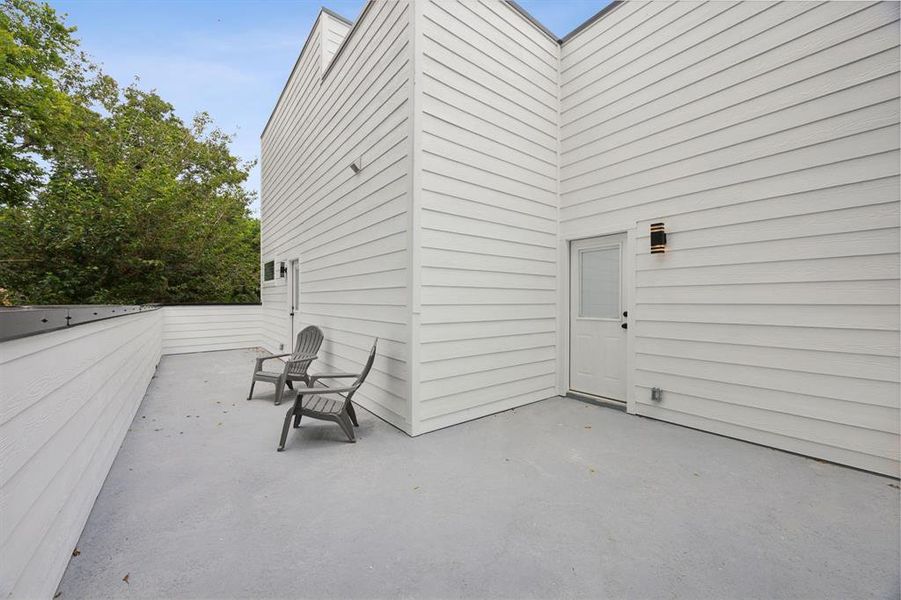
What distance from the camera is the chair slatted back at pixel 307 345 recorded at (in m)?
4.89

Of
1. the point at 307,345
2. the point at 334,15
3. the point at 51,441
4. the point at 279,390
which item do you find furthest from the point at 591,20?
the point at 51,441

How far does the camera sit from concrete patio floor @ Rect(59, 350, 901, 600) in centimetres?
162

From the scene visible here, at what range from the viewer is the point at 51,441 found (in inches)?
61.7

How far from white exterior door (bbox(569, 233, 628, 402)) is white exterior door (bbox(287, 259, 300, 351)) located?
15.7 feet

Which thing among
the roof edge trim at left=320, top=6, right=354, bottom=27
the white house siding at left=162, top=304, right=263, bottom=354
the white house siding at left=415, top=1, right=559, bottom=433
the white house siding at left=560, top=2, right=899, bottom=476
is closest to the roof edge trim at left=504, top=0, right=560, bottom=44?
the white house siding at left=415, top=1, right=559, bottom=433

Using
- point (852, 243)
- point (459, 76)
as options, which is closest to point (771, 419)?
point (852, 243)

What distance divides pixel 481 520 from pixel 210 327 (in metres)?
8.72

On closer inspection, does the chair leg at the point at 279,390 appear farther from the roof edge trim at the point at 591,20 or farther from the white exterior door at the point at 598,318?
the roof edge trim at the point at 591,20

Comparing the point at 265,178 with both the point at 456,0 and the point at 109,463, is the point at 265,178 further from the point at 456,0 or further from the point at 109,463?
the point at 109,463

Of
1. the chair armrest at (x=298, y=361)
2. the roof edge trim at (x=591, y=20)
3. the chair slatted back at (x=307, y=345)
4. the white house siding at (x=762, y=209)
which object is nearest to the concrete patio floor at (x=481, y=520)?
the white house siding at (x=762, y=209)

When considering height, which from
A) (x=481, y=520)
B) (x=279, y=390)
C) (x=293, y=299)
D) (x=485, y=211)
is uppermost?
(x=485, y=211)

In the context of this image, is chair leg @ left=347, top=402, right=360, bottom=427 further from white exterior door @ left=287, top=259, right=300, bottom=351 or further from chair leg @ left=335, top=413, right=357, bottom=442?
white exterior door @ left=287, top=259, right=300, bottom=351

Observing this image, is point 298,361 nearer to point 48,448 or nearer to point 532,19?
point 48,448

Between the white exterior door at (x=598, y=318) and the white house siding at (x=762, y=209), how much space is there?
22 centimetres
